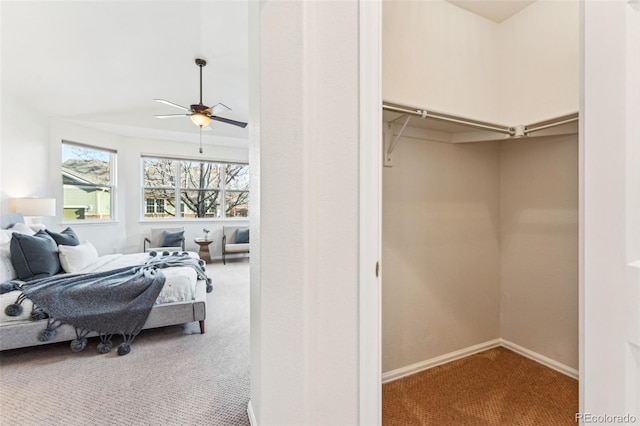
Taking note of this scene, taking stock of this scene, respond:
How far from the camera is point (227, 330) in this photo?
8.89 ft

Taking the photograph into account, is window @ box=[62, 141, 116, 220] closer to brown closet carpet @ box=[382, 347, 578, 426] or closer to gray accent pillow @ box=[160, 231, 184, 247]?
gray accent pillow @ box=[160, 231, 184, 247]

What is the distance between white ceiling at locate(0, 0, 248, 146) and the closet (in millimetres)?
1733

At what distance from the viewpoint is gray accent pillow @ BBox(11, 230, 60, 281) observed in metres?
2.50

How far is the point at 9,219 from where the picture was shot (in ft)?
10.8

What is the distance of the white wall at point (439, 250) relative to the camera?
188 centimetres

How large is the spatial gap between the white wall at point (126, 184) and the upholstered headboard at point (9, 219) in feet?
3.30

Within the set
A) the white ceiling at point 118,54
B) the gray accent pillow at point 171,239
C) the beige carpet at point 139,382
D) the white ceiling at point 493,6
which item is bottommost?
the beige carpet at point 139,382

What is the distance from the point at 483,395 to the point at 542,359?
687 mm

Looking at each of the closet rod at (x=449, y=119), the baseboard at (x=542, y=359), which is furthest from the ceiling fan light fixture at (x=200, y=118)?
the baseboard at (x=542, y=359)

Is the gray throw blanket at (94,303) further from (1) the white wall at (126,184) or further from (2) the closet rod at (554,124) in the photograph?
(2) the closet rod at (554,124)

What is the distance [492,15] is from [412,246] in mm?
1756

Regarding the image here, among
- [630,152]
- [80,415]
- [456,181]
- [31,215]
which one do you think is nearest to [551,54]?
[456,181]

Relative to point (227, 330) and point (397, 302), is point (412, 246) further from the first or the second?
point (227, 330)

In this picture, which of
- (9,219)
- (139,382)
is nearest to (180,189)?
(9,219)
